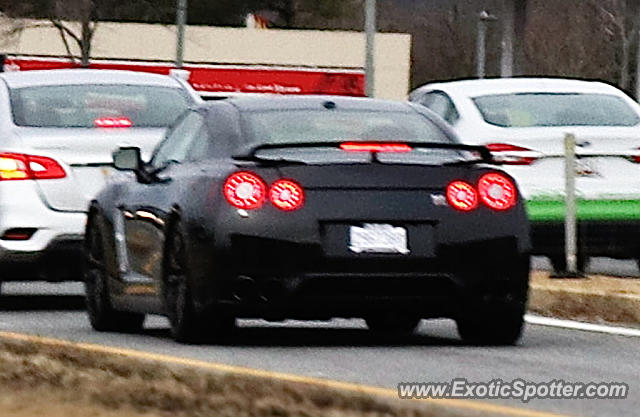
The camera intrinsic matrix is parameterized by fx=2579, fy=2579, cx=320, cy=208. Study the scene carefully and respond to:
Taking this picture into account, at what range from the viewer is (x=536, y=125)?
18984 millimetres

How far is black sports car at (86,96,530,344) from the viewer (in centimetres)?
1230

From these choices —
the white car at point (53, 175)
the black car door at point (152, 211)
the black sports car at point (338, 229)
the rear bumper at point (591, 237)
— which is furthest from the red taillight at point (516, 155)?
the black sports car at point (338, 229)

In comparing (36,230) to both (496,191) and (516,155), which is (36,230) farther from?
(496,191)

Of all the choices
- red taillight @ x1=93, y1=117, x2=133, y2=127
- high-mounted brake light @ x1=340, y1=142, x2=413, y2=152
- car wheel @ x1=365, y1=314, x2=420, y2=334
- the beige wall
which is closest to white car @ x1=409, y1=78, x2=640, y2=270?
red taillight @ x1=93, y1=117, x2=133, y2=127

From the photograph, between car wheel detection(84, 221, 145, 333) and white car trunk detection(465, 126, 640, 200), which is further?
white car trunk detection(465, 126, 640, 200)

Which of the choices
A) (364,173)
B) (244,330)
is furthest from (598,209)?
(364,173)

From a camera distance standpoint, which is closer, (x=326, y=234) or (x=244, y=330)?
(x=326, y=234)

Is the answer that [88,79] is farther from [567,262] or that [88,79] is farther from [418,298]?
[418,298]

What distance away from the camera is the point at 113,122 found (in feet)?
53.9

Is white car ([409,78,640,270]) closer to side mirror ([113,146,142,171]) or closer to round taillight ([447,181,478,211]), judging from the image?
side mirror ([113,146,142,171])

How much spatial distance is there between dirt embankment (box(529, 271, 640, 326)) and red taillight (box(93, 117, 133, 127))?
278 centimetres

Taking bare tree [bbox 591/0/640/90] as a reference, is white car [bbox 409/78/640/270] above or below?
above

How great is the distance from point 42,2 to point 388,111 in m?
77.2

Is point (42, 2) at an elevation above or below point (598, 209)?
below
